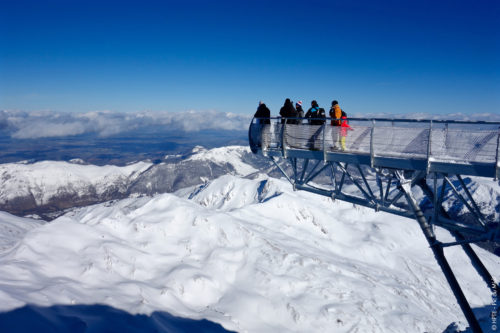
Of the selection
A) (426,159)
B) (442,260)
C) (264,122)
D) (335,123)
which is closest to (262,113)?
(264,122)

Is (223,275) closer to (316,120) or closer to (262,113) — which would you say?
(262,113)

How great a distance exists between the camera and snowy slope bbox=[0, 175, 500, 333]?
32.4 meters

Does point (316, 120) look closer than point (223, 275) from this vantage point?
Yes

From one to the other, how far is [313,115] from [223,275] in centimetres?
5408

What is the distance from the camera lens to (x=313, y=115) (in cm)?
1586

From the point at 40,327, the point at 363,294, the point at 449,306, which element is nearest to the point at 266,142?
the point at 40,327

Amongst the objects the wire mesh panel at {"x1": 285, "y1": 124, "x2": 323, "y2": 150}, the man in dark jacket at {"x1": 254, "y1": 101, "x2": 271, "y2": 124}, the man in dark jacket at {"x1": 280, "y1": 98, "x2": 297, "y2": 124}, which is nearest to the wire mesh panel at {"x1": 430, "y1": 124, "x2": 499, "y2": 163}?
the wire mesh panel at {"x1": 285, "y1": 124, "x2": 323, "y2": 150}

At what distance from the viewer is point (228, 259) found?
67.6 meters

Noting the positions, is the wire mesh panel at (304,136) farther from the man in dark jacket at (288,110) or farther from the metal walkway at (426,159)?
the man in dark jacket at (288,110)

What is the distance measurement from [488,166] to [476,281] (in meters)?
137

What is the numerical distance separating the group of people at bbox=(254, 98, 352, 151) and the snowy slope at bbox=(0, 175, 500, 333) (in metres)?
21.0

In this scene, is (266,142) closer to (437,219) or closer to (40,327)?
(437,219)

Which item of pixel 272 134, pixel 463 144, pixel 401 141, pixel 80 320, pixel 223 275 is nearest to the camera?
pixel 463 144

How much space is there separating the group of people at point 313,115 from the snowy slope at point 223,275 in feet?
69.0
